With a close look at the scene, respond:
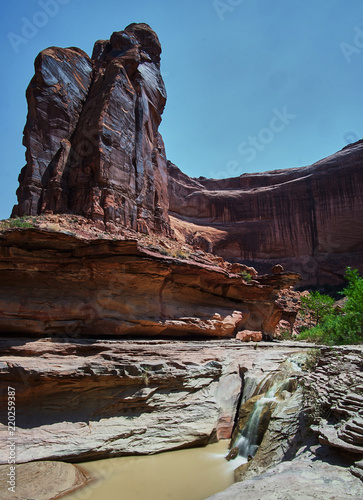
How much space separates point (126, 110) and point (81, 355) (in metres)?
17.1

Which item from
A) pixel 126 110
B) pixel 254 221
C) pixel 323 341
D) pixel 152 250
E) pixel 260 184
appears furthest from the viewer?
pixel 260 184

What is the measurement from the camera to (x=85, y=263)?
10680 millimetres

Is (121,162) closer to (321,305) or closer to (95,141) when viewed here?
(95,141)

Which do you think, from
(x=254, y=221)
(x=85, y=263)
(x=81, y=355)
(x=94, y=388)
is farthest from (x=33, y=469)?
(x=254, y=221)

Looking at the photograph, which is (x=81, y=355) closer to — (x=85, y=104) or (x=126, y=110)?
(x=126, y=110)

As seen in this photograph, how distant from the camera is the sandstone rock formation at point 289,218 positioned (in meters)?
38.1

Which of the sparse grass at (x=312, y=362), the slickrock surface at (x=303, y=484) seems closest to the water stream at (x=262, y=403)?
the sparse grass at (x=312, y=362)

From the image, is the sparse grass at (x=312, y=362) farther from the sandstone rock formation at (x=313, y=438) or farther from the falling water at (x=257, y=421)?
the falling water at (x=257, y=421)

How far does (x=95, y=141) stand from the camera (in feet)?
61.3

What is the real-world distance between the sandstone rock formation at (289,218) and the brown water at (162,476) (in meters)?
28.9

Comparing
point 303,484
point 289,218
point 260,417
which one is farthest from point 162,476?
point 289,218

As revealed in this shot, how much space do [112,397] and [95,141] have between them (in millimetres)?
14732

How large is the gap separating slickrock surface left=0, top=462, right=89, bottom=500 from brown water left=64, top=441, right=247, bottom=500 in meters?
0.25

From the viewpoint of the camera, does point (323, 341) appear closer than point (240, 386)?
No
